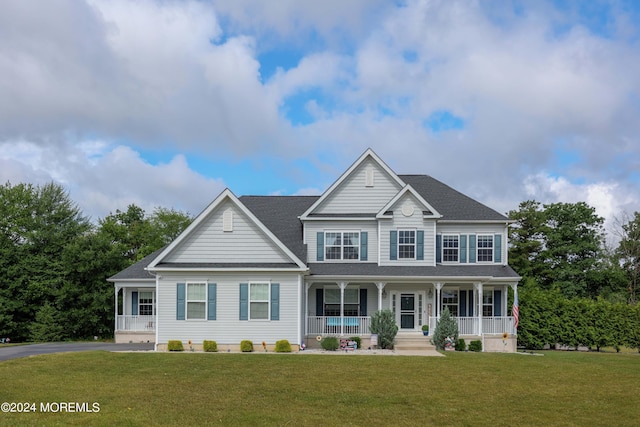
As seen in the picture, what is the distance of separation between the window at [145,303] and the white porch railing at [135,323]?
2.27ft

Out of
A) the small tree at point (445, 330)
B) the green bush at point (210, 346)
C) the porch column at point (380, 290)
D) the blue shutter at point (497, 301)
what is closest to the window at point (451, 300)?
the blue shutter at point (497, 301)

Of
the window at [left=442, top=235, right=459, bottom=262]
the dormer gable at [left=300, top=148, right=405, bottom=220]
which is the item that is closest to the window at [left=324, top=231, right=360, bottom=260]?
the dormer gable at [left=300, top=148, right=405, bottom=220]

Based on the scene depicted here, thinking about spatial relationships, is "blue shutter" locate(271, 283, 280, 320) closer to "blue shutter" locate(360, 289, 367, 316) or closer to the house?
the house

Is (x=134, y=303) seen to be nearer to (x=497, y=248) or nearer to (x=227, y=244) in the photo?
(x=227, y=244)

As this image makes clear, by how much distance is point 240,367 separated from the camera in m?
18.5

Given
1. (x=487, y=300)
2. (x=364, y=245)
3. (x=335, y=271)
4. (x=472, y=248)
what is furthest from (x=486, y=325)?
(x=335, y=271)

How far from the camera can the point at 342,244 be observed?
90.6 feet

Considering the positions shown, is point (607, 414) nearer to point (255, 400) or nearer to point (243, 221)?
point (255, 400)

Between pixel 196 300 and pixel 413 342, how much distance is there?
9.66 meters

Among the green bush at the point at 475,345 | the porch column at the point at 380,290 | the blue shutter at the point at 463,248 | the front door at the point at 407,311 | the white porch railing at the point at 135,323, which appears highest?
the blue shutter at the point at 463,248

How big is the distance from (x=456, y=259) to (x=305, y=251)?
7.44 metres

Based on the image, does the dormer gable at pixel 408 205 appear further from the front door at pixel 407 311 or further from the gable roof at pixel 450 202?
the front door at pixel 407 311

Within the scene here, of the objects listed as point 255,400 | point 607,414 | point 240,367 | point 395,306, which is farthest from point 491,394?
point 395,306

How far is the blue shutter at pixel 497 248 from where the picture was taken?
28016 millimetres
